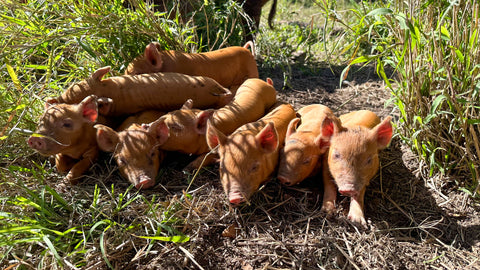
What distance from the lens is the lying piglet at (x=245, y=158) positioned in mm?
2471

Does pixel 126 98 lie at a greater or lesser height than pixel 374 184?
greater

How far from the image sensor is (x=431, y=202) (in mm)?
2705

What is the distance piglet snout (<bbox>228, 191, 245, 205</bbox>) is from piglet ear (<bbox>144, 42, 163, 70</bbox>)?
63.2 inches

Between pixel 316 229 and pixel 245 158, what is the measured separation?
63 centimetres

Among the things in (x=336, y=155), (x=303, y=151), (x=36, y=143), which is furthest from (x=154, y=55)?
(x=336, y=155)

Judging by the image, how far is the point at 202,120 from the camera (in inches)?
117

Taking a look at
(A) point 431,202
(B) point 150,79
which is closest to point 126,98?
(B) point 150,79

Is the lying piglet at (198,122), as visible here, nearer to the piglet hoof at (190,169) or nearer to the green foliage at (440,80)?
the piglet hoof at (190,169)

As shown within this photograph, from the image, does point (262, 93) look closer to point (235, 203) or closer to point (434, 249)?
point (235, 203)

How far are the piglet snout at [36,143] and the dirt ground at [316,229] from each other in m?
0.41

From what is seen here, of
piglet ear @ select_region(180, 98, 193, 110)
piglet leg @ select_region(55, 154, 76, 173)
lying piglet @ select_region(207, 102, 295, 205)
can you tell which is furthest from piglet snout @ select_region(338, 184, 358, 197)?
piglet leg @ select_region(55, 154, 76, 173)

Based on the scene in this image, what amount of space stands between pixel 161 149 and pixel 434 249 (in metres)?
1.97

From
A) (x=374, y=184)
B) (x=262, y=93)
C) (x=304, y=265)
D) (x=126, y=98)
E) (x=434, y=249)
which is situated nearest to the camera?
(x=304, y=265)

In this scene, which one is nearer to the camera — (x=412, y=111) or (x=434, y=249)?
(x=434, y=249)
